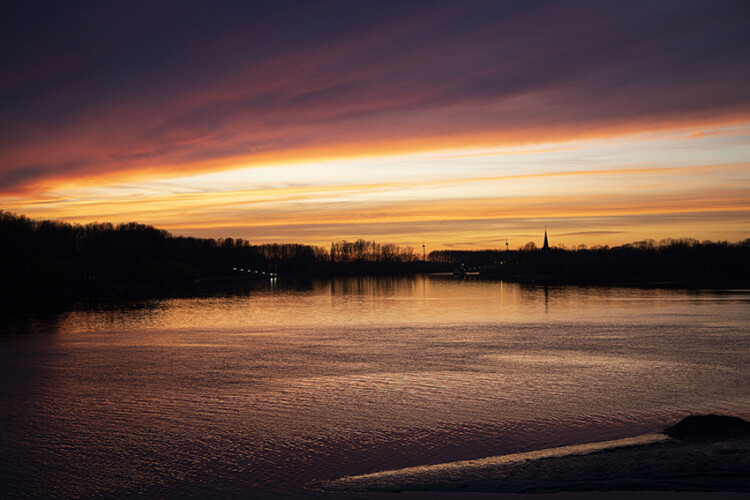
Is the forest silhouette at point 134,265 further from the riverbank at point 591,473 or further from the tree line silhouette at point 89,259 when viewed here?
the riverbank at point 591,473

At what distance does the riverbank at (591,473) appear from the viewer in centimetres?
998

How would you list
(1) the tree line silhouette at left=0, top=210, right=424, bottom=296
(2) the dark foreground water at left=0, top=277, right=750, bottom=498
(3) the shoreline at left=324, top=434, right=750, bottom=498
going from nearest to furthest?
(3) the shoreline at left=324, top=434, right=750, bottom=498 < (2) the dark foreground water at left=0, top=277, right=750, bottom=498 < (1) the tree line silhouette at left=0, top=210, right=424, bottom=296

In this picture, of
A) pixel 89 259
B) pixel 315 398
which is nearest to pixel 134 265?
pixel 89 259

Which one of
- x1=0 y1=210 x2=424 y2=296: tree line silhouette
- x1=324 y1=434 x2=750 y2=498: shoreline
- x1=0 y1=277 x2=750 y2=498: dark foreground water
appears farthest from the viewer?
x1=0 y1=210 x2=424 y2=296: tree line silhouette

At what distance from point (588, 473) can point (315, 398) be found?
8167 millimetres

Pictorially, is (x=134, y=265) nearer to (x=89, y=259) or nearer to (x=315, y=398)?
(x=89, y=259)

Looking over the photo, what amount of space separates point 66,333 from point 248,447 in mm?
25256

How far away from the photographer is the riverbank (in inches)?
393

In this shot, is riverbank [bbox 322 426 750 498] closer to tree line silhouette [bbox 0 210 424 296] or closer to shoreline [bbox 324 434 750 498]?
shoreline [bbox 324 434 750 498]

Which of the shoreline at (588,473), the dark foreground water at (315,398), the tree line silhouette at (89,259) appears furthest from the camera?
the tree line silhouette at (89,259)

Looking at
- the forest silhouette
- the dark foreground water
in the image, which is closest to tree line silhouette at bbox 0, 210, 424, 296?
the forest silhouette

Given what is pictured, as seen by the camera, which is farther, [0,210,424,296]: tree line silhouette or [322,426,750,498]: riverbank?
[0,210,424,296]: tree line silhouette

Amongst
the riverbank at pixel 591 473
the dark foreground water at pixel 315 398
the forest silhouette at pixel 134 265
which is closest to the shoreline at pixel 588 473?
the riverbank at pixel 591 473

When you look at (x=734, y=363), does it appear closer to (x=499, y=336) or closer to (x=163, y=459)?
(x=499, y=336)
